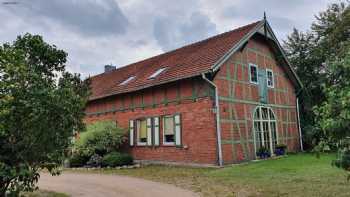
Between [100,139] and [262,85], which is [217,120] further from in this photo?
[100,139]

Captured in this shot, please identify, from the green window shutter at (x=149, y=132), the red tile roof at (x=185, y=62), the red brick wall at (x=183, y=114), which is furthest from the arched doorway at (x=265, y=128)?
the green window shutter at (x=149, y=132)

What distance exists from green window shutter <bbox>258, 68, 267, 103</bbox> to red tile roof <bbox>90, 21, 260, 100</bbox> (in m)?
2.65

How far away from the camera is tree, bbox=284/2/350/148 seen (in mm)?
18575

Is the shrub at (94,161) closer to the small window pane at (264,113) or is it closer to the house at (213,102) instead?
the house at (213,102)

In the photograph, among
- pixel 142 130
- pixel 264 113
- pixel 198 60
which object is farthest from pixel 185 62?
pixel 264 113

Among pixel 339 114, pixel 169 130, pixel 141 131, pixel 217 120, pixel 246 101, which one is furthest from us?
pixel 141 131

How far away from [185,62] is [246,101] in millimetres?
3662

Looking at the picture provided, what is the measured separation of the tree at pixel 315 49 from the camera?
18575 millimetres

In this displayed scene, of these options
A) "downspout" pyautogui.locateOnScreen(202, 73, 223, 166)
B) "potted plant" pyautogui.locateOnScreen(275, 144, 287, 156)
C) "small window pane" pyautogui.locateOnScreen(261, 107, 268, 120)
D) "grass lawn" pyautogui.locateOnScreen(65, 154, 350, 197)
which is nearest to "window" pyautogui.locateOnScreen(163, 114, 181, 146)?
"downspout" pyautogui.locateOnScreen(202, 73, 223, 166)

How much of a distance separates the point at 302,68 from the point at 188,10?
10993 mm

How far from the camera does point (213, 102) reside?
13055mm

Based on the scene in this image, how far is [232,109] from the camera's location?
45.8 ft

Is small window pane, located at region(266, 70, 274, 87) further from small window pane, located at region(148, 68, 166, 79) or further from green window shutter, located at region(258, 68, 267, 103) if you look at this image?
small window pane, located at region(148, 68, 166, 79)

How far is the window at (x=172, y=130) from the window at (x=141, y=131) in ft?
5.02
